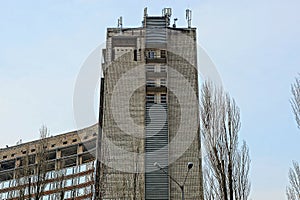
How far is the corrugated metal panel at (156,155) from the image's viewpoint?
28.6 meters

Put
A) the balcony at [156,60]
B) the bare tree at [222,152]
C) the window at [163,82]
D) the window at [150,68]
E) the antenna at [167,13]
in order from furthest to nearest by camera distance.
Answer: the antenna at [167,13] → the balcony at [156,60] → the window at [150,68] → the window at [163,82] → the bare tree at [222,152]

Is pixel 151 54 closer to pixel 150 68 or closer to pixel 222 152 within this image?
pixel 150 68

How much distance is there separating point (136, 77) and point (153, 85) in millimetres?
1427

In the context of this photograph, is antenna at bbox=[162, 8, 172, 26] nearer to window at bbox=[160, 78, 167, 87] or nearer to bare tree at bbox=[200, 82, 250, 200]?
window at bbox=[160, 78, 167, 87]

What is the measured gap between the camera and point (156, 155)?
1149 inches

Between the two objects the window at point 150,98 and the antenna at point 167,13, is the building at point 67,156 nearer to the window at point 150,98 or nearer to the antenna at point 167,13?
the window at point 150,98

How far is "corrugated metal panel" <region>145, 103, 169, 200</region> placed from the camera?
93.9ft

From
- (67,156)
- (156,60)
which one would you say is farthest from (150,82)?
(67,156)

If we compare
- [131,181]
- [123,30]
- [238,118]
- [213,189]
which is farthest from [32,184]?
[123,30]

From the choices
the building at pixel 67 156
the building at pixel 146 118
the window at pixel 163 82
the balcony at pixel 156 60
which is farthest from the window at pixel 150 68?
the building at pixel 67 156

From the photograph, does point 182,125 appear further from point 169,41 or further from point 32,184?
point 32,184

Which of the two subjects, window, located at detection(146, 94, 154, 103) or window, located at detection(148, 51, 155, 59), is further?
window, located at detection(148, 51, 155, 59)

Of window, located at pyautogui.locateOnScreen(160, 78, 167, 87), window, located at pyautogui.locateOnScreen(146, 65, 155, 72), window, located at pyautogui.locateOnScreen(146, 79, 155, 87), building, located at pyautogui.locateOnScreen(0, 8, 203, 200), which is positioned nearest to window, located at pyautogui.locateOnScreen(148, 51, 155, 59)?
building, located at pyautogui.locateOnScreen(0, 8, 203, 200)

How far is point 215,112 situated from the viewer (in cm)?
1820
